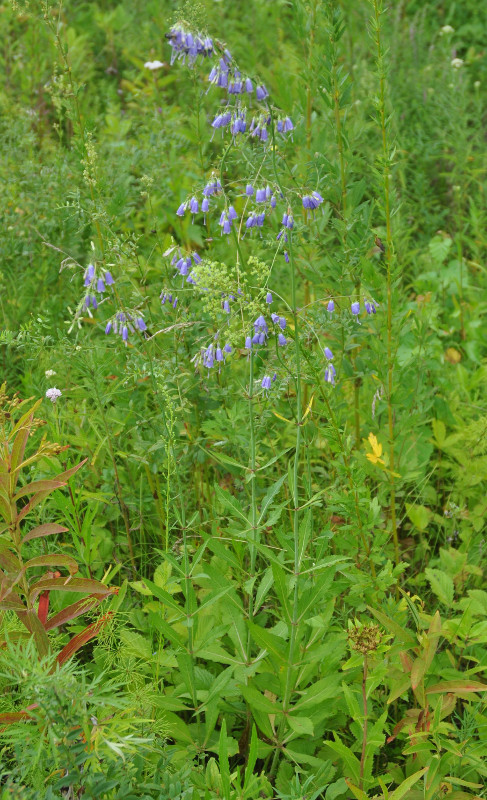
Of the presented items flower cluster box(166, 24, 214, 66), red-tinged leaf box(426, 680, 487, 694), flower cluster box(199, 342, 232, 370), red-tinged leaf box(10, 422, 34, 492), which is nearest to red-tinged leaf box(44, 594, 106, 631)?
red-tinged leaf box(10, 422, 34, 492)

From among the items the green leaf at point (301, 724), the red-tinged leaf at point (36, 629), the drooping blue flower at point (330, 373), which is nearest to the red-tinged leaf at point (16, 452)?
the red-tinged leaf at point (36, 629)

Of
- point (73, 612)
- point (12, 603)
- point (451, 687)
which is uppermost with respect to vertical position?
point (12, 603)

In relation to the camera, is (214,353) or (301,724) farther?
(214,353)

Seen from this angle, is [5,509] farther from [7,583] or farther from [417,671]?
[417,671]

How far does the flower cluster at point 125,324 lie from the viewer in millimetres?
2352

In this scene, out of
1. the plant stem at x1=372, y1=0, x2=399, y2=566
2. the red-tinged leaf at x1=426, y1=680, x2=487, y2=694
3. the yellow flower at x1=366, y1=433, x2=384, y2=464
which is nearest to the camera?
the red-tinged leaf at x1=426, y1=680, x2=487, y2=694

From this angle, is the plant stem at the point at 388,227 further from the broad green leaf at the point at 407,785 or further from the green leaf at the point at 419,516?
the broad green leaf at the point at 407,785

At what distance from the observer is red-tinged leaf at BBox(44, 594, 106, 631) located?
6.68ft

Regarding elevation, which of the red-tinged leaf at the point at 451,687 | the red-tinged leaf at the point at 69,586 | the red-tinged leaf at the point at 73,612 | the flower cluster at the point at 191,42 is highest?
the flower cluster at the point at 191,42

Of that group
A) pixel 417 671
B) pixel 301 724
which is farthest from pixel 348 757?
pixel 417 671

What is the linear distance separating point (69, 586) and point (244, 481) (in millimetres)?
805

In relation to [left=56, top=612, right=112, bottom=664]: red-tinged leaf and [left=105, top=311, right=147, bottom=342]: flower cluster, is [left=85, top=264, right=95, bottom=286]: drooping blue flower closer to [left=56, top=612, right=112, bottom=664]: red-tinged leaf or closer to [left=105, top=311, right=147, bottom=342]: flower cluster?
[left=105, top=311, right=147, bottom=342]: flower cluster

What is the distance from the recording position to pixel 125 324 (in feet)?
7.86

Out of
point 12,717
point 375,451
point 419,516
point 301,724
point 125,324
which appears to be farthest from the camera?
point 419,516
